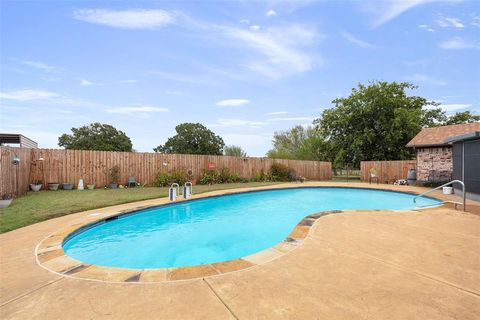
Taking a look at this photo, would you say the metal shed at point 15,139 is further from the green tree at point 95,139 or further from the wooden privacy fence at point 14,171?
the green tree at point 95,139

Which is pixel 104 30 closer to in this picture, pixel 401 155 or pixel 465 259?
pixel 465 259

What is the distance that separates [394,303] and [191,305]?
5.25ft

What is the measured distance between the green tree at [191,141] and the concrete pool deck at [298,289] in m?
32.3

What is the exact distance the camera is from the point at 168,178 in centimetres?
1223

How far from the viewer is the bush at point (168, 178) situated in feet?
39.4

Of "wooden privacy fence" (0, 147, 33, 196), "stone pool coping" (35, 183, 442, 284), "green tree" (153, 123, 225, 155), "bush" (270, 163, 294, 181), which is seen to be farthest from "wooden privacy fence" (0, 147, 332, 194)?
"green tree" (153, 123, 225, 155)

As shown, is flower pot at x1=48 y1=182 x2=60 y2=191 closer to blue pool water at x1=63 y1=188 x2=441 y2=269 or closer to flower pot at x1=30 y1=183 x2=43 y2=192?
flower pot at x1=30 y1=183 x2=43 y2=192

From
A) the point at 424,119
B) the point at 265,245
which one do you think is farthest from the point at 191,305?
the point at 424,119

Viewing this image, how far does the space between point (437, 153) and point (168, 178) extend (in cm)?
1396

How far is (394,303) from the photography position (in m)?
1.87

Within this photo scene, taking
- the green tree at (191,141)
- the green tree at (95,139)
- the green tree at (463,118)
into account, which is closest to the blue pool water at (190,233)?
the green tree at (463,118)

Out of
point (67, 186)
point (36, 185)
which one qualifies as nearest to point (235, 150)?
point (67, 186)

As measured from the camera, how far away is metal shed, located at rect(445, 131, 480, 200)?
A: 292 inches

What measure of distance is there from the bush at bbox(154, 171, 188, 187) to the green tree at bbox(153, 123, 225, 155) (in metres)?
22.6
